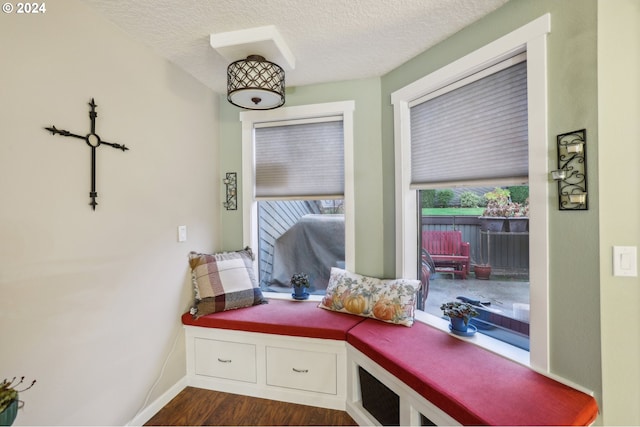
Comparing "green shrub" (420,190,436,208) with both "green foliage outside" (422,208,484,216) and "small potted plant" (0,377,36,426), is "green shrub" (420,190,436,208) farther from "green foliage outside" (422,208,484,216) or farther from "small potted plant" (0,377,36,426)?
"small potted plant" (0,377,36,426)

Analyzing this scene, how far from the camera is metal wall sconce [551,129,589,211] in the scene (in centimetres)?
117

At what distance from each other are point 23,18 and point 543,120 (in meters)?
2.40

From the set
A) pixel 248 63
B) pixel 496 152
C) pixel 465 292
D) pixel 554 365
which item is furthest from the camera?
pixel 465 292

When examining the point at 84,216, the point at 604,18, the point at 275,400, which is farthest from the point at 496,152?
the point at 84,216

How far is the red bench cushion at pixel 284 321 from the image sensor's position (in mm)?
1816

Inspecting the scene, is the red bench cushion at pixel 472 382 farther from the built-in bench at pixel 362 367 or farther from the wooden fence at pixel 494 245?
the wooden fence at pixel 494 245

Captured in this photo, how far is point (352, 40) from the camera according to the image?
175 centimetres

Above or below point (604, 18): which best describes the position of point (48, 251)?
below

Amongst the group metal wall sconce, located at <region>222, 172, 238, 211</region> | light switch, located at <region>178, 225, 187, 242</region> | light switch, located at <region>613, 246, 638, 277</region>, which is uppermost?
metal wall sconce, located at <region>222, 172, 238, 211</region>

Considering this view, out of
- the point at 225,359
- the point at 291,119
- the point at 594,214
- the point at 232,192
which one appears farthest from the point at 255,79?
the point at 225,359

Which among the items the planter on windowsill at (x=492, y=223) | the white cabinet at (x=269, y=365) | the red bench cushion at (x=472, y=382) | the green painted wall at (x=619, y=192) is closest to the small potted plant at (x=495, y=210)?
the planter on windowsill at (x=492, y=223)

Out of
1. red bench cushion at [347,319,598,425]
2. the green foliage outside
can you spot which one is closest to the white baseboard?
red bench cushion at [347,319,598,425]

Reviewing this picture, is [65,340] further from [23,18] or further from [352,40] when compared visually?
[352,40]

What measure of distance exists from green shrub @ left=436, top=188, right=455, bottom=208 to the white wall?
6.20 ft
